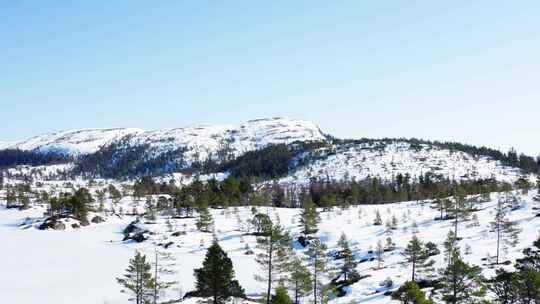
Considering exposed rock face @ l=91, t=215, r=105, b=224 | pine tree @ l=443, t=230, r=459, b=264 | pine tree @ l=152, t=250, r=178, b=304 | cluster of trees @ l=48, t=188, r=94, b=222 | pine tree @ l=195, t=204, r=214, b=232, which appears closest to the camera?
pine tree @ l=152, t=250, r=178, b=304

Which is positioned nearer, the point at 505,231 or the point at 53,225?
the point at 505,231

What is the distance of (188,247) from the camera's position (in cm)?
11538

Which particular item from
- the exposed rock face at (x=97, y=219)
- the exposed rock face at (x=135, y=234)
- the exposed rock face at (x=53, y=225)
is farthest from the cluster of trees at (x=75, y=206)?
the exposed rock face at (x=135, y=234)

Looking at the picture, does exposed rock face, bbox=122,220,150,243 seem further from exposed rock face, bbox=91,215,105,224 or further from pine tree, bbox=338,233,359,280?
pine tree, bbox=338,233,359,280

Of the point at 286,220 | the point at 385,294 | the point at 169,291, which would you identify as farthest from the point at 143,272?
the point at 286,220

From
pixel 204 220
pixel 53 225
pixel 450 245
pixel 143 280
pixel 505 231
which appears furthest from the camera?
pixel 53 225

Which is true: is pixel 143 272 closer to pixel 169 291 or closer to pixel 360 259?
pixel 169 291

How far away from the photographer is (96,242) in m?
125

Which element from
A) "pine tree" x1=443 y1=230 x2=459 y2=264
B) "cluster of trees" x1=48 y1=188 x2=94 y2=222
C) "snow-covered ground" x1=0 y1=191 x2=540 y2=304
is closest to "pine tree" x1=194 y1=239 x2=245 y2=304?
"snow-covered ground" x1=0 y1=191 x2=540 y2=304

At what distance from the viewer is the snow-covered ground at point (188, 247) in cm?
7344

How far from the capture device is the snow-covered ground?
7344cm

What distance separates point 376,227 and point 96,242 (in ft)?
248

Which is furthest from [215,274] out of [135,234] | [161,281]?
[135,234]

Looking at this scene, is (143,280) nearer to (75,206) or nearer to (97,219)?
(97,219)
